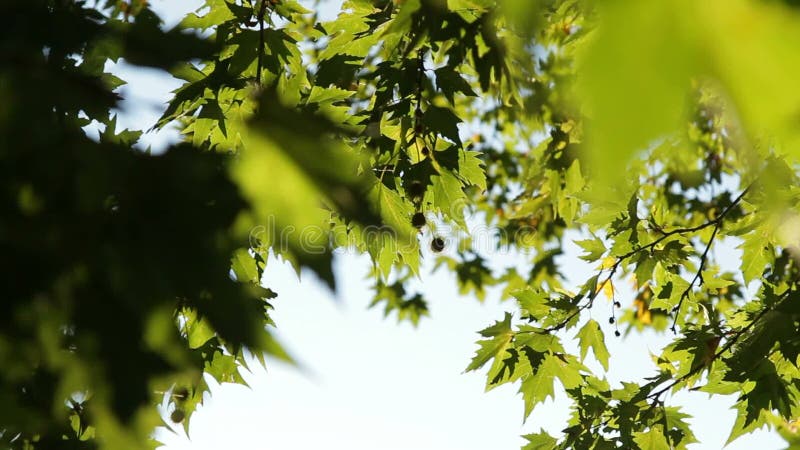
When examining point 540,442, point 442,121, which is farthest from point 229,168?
point 540,442

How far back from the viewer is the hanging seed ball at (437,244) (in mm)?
3407

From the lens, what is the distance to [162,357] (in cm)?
93

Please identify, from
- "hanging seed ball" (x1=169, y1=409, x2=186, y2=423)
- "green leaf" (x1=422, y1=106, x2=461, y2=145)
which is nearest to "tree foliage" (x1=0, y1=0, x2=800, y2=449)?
"green leaf" (x1=422, y1=106, x2=461, y2=145)

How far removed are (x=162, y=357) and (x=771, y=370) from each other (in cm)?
232

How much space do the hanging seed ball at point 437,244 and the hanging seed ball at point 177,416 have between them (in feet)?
4.77

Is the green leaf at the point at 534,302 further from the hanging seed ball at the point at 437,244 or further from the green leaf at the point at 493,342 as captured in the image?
the hanging seed ball at the point at 437,244

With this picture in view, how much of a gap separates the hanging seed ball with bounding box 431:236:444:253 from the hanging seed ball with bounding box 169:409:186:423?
4.77ft

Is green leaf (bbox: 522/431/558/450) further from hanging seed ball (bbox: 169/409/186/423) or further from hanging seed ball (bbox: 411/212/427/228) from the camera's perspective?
hanging seed ball (bbox: 169/409/186/423)

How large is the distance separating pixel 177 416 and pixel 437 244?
1488 mm

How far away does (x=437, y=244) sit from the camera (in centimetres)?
343

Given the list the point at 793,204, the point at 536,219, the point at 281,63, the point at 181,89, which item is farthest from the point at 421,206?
the point at 536,219

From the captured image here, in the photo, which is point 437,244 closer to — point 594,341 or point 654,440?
point 594,341

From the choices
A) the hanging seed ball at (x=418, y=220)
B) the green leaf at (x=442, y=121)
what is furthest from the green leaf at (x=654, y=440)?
the green leaf at (x=442, y=121)

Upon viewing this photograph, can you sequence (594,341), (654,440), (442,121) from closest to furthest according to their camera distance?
(442,121) < (654,440) < (594,341)
